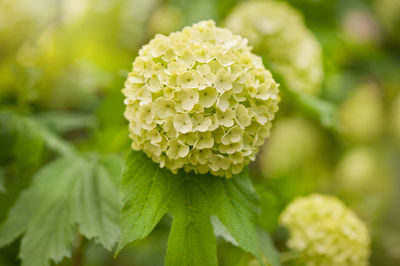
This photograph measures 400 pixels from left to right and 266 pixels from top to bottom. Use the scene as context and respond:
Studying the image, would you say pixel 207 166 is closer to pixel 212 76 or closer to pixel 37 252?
pixel 212 76

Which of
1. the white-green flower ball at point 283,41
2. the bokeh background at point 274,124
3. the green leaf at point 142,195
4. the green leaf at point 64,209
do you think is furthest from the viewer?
the white-green flower ball at point 283,41

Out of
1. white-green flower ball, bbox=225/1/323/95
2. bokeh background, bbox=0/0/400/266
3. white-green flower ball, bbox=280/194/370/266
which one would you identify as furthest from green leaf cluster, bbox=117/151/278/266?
white-green flower ball, bbox=225/1/323/95

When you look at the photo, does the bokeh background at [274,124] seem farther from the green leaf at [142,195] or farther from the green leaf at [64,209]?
the green leaf at [142,195]

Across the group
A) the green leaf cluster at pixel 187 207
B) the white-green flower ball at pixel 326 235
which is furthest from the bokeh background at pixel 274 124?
the green leaf cluster at pixel 187 207

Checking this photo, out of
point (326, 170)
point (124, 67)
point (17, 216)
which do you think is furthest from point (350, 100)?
point (17, 216)

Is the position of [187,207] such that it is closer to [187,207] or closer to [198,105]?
[187,207]

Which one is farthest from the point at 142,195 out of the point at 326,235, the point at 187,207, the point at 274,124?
the point at 274,124

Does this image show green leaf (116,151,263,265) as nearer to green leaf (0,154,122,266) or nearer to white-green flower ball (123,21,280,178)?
white-green flower ball (123,21,280,178)

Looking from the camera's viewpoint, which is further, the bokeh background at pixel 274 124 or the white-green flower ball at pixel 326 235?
the bokeh background at pixel 274 124
